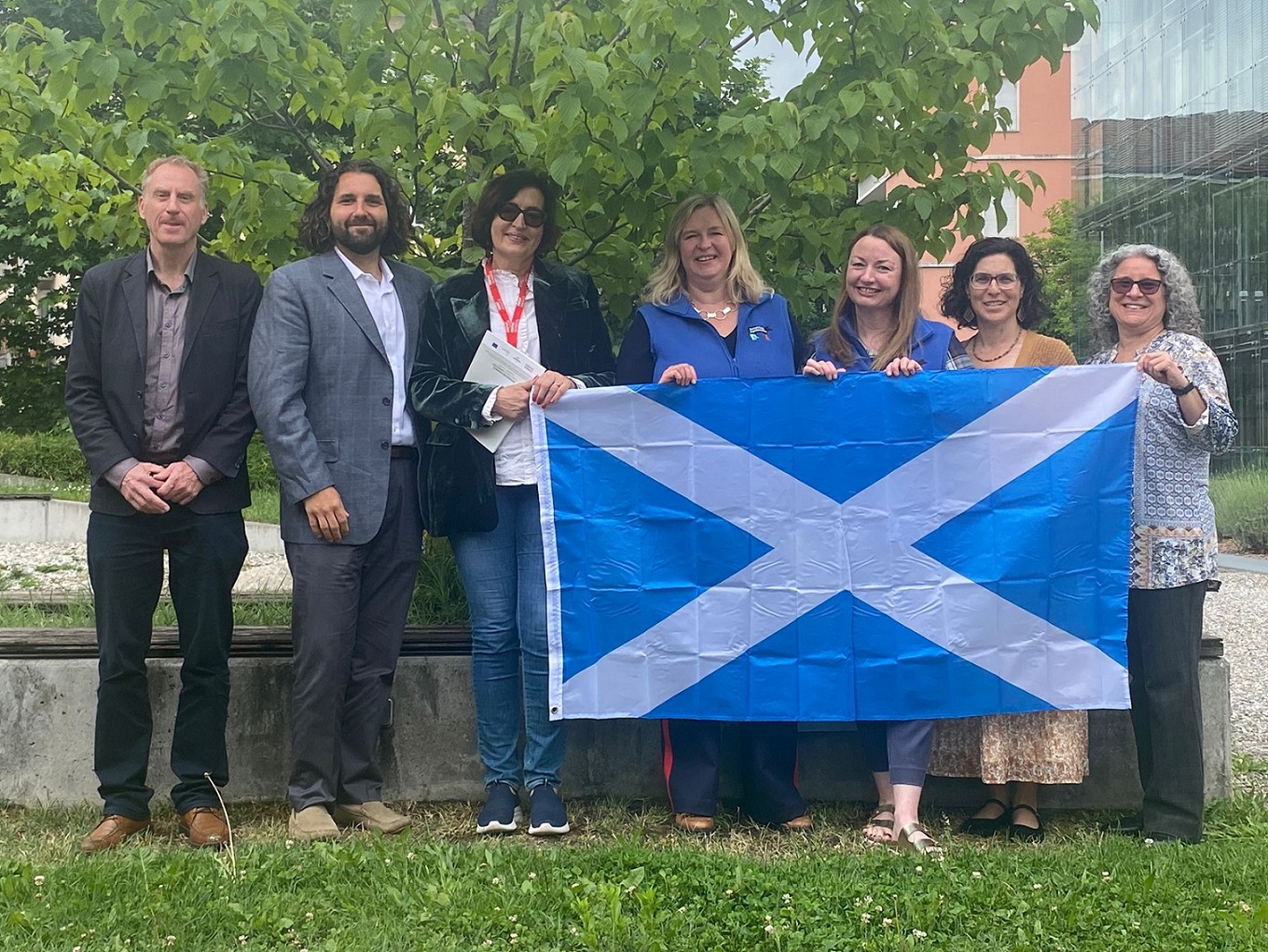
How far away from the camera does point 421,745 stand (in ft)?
16.1

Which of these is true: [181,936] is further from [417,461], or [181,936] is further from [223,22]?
[223,22]

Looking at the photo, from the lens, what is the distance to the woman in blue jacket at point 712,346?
4.60m

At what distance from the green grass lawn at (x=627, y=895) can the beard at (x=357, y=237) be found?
2.02 meters

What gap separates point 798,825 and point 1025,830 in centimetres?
80

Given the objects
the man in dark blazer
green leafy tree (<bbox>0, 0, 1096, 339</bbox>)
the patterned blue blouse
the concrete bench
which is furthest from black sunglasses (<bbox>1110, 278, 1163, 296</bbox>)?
the man in dark blazer

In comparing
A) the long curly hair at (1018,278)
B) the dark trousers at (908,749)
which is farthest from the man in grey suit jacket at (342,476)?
the long curly hair at (1018,278)

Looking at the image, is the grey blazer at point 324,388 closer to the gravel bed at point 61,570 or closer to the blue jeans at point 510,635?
the blue jeans at point 510,635

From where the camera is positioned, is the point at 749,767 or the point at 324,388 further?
the point at 749,767

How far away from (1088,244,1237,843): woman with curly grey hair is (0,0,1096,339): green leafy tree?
103cm

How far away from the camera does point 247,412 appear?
172 inches

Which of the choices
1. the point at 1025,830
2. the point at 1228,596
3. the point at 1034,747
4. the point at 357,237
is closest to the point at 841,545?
the point at 1034,747

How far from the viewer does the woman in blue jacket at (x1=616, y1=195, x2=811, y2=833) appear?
4.60 meters

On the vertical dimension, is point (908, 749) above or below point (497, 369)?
below

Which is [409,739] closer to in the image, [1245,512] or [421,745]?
[421,745]
